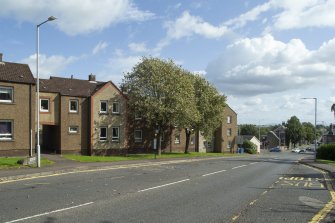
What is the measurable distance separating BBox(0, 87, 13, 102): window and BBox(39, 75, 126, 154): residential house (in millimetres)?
6208

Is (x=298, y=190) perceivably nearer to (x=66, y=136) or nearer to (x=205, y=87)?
(x=66, y=136)

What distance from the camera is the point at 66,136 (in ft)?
144

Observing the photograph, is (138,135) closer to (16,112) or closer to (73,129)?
(73,129)

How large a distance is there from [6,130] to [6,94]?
117 inches

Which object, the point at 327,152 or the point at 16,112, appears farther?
the point at 327,152

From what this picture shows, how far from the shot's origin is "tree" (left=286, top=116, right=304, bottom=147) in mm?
171875

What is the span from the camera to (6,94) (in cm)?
3606

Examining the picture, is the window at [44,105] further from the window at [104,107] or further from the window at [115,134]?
the window at [115,134]

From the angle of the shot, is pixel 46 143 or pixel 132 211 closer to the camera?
pixel 132 211

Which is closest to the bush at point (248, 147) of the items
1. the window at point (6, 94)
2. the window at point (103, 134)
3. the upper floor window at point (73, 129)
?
the window at point (103, 134)

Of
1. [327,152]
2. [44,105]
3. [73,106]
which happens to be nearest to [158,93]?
[73,106]

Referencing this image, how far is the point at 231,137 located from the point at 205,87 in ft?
89.8

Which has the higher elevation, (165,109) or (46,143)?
(165,109)

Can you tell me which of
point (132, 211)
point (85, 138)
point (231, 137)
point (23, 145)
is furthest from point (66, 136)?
point (231, 137)
